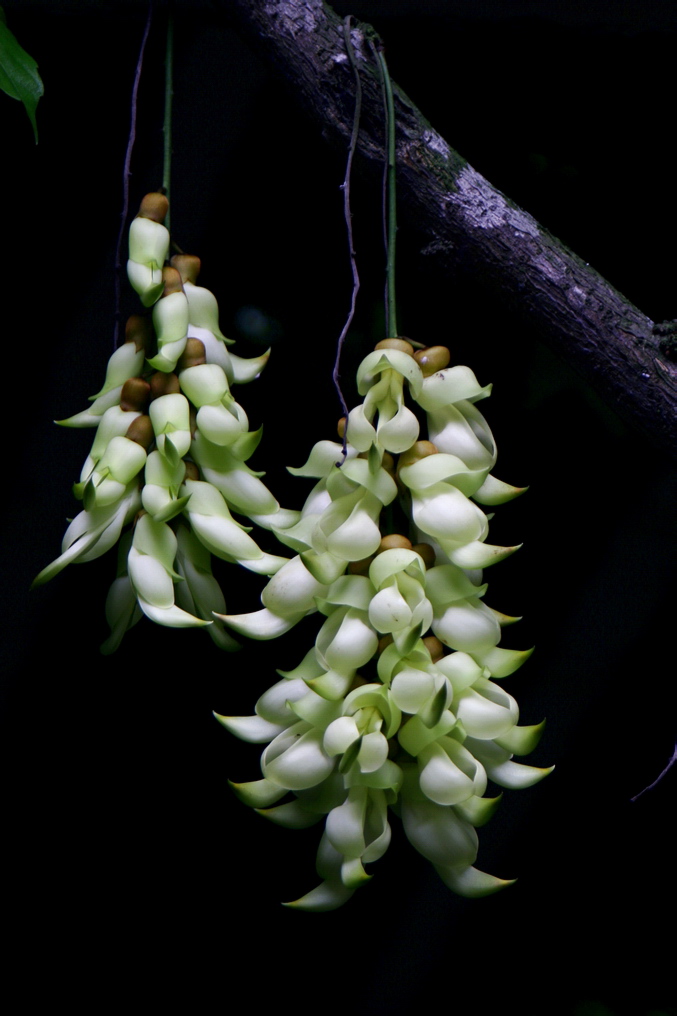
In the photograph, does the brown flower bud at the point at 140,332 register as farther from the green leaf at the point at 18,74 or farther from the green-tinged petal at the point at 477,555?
the green-tinged petal at the point at 477,555

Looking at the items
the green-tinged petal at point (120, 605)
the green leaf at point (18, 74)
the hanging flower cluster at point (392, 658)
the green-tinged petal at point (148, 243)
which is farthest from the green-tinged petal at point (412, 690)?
the green leaf at point (18, 74)

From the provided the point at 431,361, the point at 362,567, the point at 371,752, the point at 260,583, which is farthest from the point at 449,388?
the point at 260,583

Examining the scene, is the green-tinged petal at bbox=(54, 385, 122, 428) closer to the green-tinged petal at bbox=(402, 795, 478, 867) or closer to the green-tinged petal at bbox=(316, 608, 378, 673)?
the green-tinged petal at bbox=(316, 608, 378, 673)

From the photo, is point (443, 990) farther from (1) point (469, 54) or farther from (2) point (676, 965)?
(1) point (469, 54)

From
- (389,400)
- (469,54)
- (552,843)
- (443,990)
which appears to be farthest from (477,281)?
(443,990)

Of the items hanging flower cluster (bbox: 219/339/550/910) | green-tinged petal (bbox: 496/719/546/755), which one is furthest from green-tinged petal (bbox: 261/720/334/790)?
green-tinged petal (bbox: 496/719/546/755)

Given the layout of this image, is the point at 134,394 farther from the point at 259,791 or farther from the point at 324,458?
the point at 259,791
